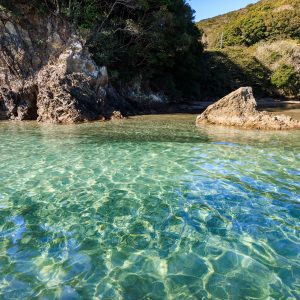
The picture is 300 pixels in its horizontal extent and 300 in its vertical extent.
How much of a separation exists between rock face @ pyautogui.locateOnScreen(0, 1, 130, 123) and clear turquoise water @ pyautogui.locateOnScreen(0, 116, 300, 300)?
41.4 feet

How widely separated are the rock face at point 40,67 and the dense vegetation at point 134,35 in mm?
1361

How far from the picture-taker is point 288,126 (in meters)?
16.2

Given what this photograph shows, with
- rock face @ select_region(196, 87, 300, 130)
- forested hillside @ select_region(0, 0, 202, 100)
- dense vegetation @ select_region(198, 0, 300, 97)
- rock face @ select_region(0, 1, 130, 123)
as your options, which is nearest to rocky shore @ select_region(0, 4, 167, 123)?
rock face @ select_region(0, 1, 130, 123)

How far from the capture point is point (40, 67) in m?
23.1

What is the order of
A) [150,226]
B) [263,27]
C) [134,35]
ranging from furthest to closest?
1. [263,27]
2. [134,35]
3. [150,226]

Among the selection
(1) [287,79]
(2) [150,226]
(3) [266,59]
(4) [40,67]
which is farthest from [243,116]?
(3) [266,59]

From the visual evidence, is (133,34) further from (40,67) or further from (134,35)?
(40,67)

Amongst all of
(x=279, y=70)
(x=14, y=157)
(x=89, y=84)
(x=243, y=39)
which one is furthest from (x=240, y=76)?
(x=14, y=157)

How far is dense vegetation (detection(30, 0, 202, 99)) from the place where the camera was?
24094 millimetres

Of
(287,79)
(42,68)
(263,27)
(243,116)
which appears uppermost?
(263,27)

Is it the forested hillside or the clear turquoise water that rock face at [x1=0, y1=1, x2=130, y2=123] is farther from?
the clear turquoise water

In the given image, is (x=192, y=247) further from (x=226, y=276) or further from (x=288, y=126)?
(x=288, y=126)

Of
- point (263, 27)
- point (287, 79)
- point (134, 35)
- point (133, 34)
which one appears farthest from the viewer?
point (263, 27)

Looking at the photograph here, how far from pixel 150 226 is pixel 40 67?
2075 cm
